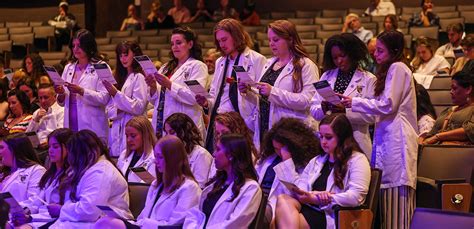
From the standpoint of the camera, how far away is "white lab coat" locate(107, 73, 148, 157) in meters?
6.76

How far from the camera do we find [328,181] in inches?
212

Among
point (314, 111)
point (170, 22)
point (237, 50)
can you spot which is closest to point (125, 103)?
point (237, 50)

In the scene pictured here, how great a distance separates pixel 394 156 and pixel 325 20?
7.32m

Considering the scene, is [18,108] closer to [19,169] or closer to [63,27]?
[19,169]

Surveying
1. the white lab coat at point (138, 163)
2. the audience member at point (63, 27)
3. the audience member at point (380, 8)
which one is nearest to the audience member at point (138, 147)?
the white lab coat at point (138, 163)

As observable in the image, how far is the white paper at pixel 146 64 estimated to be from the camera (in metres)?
6.31

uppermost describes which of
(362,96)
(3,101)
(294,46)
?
(294,46)

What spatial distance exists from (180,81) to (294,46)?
3.03ft

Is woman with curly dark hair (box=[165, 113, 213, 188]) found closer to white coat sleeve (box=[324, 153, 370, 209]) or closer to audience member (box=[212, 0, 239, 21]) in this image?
white coat sleeve (box=[324, 153, 370, 209])

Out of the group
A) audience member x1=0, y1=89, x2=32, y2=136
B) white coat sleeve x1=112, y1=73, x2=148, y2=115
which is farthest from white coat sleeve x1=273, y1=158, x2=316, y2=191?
audience member x1=0, y1=89, x2=32, y2=136

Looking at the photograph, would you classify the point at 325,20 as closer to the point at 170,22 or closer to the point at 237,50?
the point at 170,22

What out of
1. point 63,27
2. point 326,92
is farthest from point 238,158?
point 63,27

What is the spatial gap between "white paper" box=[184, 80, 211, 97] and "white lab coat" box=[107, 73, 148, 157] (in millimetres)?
606

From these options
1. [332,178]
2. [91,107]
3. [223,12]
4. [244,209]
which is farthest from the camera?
[223,12]
